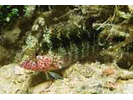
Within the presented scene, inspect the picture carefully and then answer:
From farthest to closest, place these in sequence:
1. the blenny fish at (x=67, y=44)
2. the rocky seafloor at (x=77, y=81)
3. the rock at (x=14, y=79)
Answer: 1. the blenny fish at (x=67, y=44)
2. the rock at (x=14, y=79)
3. the rocky seafloor at (x=77, y=81)

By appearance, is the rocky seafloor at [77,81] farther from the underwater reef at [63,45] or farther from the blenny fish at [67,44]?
the blenny fish at [67,44]

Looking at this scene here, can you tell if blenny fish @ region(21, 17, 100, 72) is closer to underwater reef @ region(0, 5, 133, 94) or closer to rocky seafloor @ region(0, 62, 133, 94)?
underwater reef @ region(0, 5, 133, 94)

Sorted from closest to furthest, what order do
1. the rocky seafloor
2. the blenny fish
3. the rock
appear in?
the rocky seafloor, the rock, the blenny fish

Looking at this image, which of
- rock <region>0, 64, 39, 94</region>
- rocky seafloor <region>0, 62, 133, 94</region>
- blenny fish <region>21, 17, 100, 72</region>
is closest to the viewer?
rocky seafloor <region>0, 62, 133, 94</region>

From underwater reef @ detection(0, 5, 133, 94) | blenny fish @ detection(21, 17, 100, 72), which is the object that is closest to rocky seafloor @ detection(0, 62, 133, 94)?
underwater reef @ detection(0, 5, 133, 94)

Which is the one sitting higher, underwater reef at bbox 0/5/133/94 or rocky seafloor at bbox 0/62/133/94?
underwater reef at bbox 0/5/133/94

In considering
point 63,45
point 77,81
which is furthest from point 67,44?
point 77,81

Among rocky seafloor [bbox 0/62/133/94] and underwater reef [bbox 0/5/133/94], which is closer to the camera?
rocky seafloor [bbox 0/62/133/94]

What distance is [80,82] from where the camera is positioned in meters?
4.32

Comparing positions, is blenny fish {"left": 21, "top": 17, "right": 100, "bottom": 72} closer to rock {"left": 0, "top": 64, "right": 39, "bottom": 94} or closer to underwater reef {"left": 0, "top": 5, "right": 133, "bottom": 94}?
underwater reef {"left": 0, "top": 5, "right": 133, "bottom": 94}

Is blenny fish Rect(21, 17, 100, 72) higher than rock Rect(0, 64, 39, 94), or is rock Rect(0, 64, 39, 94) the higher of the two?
blenny fish Rect(21, 17, 100, 72)

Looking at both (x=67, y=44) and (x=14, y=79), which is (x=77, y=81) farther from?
(x=14, y=79)

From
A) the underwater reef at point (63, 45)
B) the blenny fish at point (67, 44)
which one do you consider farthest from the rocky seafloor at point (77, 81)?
the blenny fish at point (67, 44)
